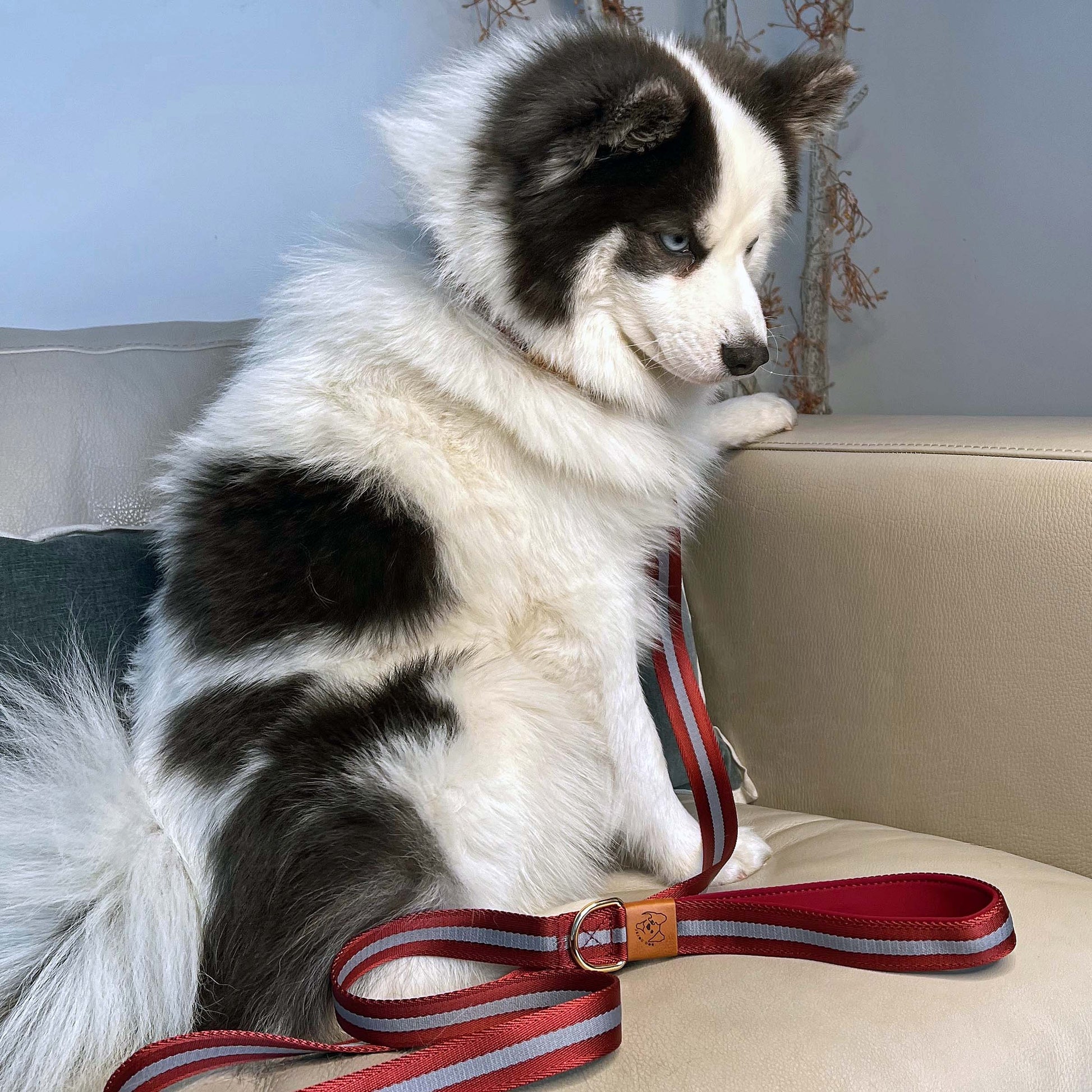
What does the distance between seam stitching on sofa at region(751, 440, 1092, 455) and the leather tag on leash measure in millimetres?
698

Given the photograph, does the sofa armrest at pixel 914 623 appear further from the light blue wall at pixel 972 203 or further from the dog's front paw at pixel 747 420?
the light blue wall at pixel 972 203

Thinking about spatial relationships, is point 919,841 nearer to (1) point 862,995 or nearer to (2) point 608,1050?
(1) point 862,995

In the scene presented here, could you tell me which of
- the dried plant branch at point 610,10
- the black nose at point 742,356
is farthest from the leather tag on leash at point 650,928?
the dried plant branch at point 610,10

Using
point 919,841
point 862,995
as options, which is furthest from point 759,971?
point 919,841

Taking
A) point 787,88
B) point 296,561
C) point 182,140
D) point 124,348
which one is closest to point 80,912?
point 296,561

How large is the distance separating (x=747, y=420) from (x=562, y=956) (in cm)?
85

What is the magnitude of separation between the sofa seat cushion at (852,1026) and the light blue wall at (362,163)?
1.13 meters

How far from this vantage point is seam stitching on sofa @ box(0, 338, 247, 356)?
1.30 meters

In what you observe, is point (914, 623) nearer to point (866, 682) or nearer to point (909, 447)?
point (866, 682)

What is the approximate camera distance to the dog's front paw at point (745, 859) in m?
1.18

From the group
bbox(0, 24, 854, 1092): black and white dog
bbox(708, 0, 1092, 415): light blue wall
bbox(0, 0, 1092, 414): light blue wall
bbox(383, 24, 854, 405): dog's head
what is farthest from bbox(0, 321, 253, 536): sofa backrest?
bbox(708, 0, 1092, 415): light blue wall

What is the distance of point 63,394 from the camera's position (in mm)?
1288

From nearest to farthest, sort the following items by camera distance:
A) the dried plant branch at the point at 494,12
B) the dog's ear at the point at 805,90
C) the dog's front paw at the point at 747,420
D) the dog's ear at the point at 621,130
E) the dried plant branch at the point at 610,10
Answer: the dog's ear at the point at 621,130
the dog's ear at the point at 805,90
the dog's front paw at the point at 747,420
the dried plant branch at the point at 610,10
the dried plant branch at the point at 494,12

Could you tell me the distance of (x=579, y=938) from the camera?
95 cm
